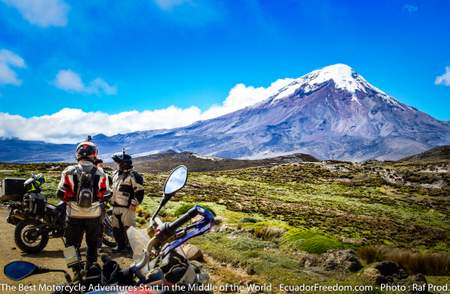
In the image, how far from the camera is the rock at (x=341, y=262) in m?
9.51

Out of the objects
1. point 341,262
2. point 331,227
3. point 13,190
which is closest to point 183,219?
point 341,262

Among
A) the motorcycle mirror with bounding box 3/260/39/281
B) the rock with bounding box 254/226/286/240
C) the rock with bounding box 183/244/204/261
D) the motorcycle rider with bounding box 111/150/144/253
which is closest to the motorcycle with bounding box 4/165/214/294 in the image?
the motorcycle mirror with bounding box 3/260/39/281

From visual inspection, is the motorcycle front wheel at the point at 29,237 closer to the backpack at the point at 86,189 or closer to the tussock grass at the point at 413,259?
the backpack at the point at 86,189

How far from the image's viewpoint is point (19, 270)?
364 cm

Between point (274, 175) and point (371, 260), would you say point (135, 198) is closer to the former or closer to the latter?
point (371, 260)

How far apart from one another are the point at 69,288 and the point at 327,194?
5038 centimetres

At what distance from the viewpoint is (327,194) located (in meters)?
51.9

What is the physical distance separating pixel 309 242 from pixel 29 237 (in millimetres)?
7706

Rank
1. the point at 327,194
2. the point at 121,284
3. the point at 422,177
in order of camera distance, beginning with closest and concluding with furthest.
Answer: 1. the point at 121,284
2. the point at 327,194
3. the point at 422,177

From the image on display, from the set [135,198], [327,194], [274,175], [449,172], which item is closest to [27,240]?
[135,198]

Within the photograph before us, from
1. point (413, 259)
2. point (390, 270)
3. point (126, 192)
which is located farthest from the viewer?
point (413, 259)

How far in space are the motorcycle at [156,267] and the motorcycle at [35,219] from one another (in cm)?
678

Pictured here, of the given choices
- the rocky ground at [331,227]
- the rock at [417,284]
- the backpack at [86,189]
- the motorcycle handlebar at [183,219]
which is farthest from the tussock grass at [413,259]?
the motorcycle handlebar at [183,219]

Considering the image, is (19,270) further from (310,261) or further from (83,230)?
(310,261)
